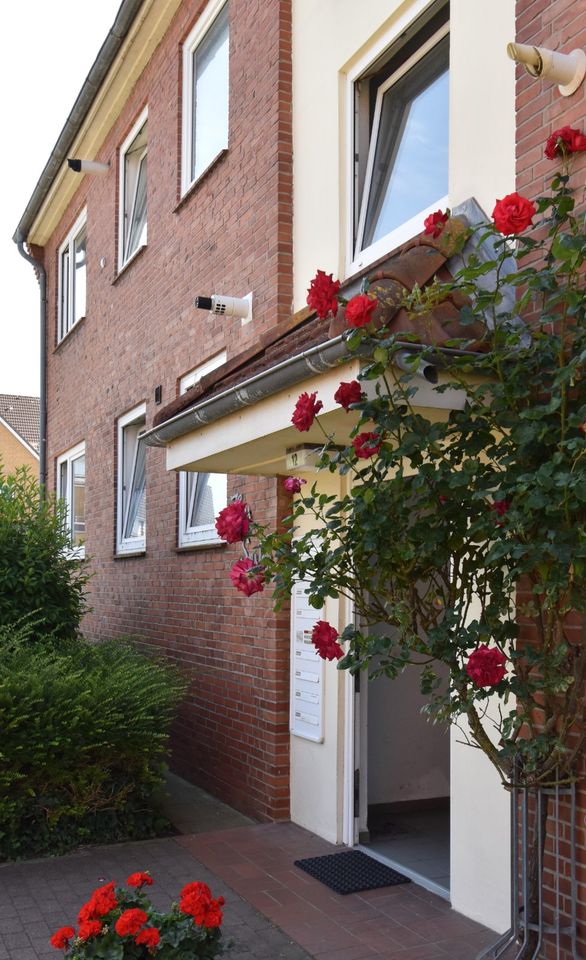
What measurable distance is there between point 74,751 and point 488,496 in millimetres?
3531

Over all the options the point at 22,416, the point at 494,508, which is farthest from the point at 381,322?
the point at 22,416

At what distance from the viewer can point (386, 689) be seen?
7203mm

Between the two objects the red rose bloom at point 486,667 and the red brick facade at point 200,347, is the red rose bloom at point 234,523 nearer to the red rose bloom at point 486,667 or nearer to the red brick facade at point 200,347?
the red rose bloom at point 486,667

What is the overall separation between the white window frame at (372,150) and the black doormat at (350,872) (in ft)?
11.5

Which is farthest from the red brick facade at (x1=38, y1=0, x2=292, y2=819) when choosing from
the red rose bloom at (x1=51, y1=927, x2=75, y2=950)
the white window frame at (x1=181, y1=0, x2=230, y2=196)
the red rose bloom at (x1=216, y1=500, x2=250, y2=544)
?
the red rose bloom at (x1=51, y1=927, x2=75, y2=950)

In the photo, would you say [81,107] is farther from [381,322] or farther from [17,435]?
[17,435]

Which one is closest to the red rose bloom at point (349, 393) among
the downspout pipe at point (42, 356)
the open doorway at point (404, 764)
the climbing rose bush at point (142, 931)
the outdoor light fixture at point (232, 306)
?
the climbing rose bush at point (142, 931)

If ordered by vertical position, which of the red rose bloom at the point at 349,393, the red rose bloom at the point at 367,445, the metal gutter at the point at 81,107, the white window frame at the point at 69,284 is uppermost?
the metal gutter at the point at 81,107

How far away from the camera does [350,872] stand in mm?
5594

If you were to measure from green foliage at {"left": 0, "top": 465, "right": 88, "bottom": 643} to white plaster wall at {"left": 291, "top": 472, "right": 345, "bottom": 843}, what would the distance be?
95.0 inches

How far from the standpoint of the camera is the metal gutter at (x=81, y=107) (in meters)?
9.91

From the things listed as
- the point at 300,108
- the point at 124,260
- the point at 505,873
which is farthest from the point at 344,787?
the point at 124,260

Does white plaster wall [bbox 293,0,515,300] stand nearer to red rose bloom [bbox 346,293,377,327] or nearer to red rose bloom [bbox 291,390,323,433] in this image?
red rose bloom [bbox 346,293,377,327]

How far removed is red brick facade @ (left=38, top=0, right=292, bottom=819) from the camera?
7031 millimetres
